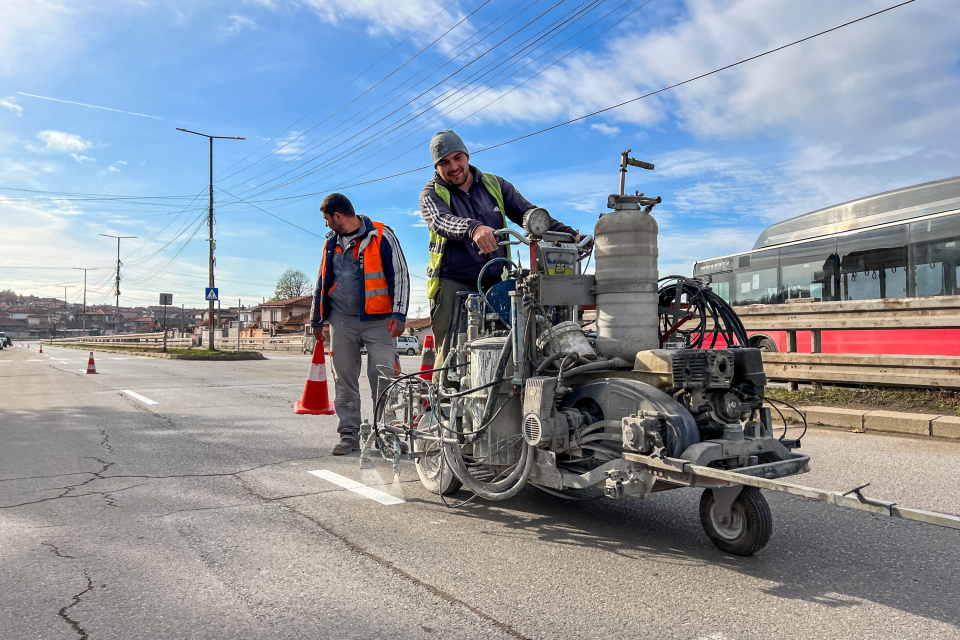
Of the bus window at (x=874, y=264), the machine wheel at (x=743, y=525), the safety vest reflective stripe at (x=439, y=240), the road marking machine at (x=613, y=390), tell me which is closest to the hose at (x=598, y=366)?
the road marking machine at (x=613, y=390)

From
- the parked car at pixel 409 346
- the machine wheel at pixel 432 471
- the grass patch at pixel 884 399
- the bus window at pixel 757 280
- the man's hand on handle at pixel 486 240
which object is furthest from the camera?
the parked car at pixel 409 346

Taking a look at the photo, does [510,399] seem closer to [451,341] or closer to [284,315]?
[451,341]

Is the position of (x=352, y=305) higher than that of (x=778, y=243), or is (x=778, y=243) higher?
(x=778, y=243)

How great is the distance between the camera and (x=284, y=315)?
79125mm

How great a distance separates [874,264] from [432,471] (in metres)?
12.0

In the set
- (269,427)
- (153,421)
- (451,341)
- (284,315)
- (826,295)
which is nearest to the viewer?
(451,341)

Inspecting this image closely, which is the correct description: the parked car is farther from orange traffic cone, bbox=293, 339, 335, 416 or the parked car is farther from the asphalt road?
the asphalt road

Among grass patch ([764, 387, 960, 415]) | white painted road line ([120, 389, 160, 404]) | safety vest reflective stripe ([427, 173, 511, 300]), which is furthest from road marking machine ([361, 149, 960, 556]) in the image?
white painted road line ([120, 389, 160, 404])

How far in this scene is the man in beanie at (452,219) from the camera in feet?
13.8

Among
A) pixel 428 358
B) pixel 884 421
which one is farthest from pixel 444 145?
pixel 884 421

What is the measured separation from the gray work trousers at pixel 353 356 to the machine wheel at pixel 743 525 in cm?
313

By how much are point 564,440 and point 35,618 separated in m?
2.23

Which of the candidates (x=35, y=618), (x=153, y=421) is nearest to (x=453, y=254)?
(x=35, y=618)

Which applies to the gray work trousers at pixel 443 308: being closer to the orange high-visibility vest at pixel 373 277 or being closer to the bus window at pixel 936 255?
the orange high-visibility vest at pixel 373 277
